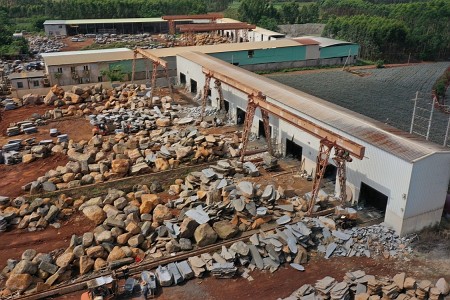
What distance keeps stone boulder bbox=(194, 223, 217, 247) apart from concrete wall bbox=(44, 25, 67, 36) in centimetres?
6201

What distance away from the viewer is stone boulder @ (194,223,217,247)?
14695 mm

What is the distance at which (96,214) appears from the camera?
16328 mm

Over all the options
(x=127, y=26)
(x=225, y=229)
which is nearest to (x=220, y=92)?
(x=225, y=229)

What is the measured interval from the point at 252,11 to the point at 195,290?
68.3 meters

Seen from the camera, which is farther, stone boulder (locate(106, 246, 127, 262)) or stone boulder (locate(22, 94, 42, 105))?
stone boulder (locate(22, 94, 42, 105))

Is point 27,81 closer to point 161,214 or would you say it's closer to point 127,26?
point 161,214

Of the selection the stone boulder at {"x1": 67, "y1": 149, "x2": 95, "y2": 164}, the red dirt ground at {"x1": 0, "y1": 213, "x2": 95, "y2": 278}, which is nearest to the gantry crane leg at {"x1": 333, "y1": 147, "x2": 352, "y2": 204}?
the red dirt ground at {"x1": 0, "y1": 213, "x2": 95, "y2": 278}

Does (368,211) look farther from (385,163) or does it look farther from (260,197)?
(260,197)

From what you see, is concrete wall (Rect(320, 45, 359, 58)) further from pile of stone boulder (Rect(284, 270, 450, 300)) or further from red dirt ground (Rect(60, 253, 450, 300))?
pile of stone boulder (Rect(284, 270, 450, 300))

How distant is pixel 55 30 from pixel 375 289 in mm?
67559

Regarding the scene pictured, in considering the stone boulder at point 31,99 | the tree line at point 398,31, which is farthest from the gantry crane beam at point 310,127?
the tree line at point 398,31

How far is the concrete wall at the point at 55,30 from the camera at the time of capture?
65.6 metres

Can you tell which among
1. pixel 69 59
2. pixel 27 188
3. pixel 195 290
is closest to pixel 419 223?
pixel 195 290

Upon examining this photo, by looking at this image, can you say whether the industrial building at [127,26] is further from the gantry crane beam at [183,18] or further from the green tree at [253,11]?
the green tree at [253,11]
